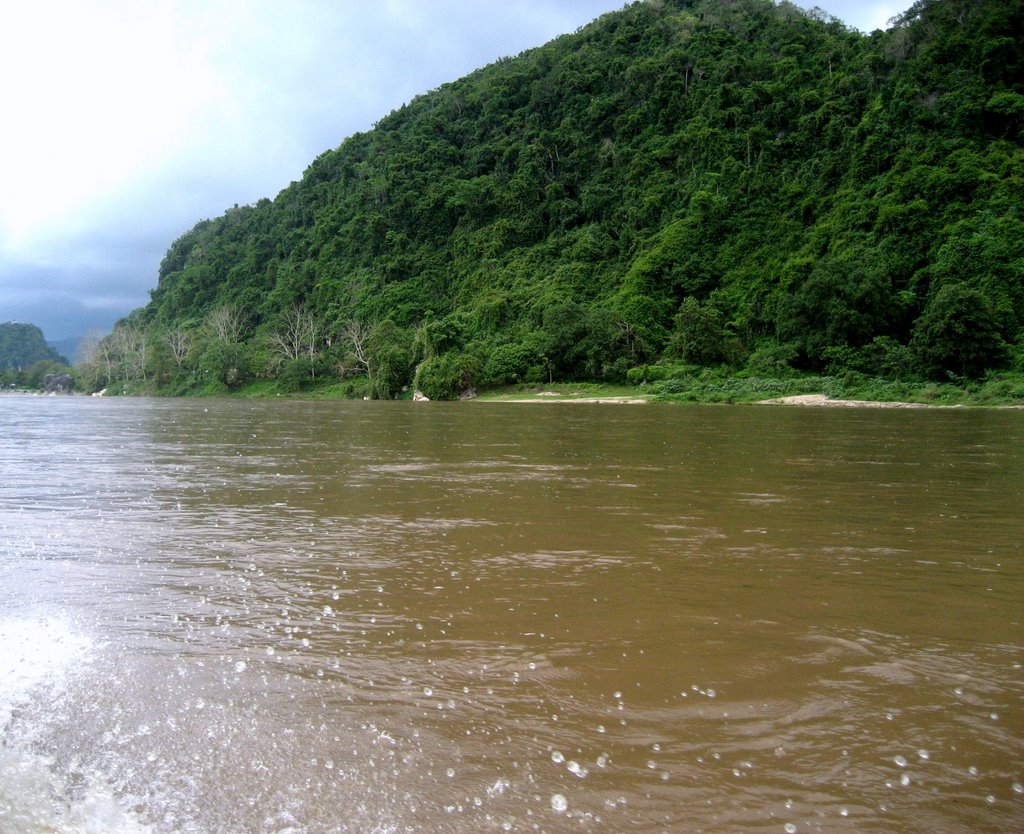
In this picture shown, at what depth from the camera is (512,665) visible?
4359 mm

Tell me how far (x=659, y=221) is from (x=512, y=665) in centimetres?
9267

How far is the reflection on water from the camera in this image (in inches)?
119

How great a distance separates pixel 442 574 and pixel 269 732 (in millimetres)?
2959

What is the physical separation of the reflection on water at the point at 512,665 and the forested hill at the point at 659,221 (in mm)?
46877

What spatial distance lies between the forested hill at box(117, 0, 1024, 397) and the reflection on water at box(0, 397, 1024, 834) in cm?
4688

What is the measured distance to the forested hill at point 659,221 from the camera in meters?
60.2

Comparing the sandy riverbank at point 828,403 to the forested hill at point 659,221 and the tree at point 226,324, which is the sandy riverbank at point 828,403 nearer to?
the forested hill at point 659,221

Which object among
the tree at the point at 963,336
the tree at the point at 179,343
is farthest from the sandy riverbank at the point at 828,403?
the tree at the point at 179,343

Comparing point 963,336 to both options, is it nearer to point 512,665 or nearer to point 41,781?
point 512,665

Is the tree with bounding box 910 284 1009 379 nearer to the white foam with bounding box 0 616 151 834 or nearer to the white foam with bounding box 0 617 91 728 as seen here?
the white foam with bounding box 0 617 91 728

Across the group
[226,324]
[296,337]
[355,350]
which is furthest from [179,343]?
[355,350]

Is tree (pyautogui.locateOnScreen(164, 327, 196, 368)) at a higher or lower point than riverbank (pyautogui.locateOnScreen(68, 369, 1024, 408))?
higher

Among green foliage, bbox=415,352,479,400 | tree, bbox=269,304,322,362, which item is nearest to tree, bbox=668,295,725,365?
green foliage, bbox=415,352,479,400

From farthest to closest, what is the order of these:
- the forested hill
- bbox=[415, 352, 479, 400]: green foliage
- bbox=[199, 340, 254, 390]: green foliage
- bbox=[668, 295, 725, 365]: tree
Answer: bbox=[199, 340, 254, 390]: green foliage
bbox=[415, 352, 479, 400]: green foliage
bbox=[668, 295, 725, 365]: tree
the forested hill
